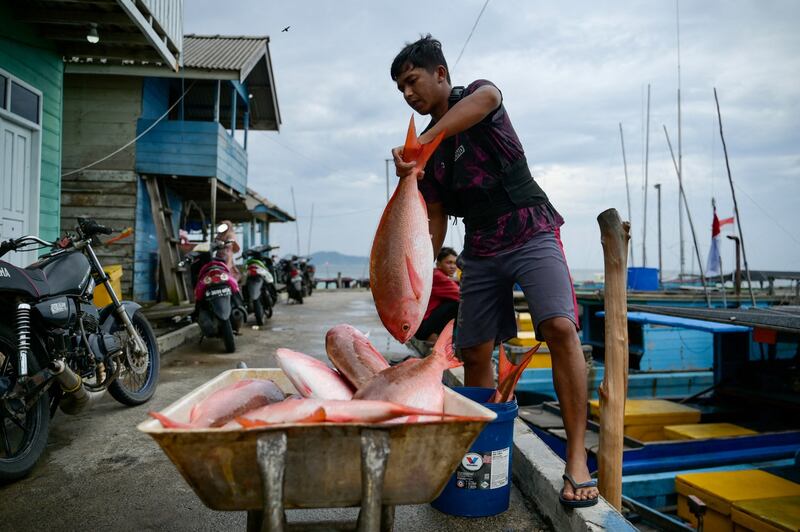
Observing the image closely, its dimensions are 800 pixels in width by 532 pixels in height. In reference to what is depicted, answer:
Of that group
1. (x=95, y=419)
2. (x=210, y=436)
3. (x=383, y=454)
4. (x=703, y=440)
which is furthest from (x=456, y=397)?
(x=703, y=440)

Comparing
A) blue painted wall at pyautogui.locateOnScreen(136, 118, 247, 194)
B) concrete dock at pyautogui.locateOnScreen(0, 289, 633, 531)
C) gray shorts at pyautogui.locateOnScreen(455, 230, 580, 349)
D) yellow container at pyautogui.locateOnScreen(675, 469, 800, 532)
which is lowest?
yellow container at pyautogui.locateOnScreen(675, 469, 800, 532)

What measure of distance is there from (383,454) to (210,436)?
417 millimetres

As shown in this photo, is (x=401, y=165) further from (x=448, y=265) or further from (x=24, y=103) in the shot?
(x=24, y=103)

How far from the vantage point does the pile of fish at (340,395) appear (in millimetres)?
1290

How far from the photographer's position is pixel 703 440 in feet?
16.3

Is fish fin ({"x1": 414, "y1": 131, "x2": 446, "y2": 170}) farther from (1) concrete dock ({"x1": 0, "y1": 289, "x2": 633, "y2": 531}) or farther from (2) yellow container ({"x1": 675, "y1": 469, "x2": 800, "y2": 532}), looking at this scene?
(2) yellow container ({"x1": 675, "y1": 469, "x2": 800, "y2": 532})

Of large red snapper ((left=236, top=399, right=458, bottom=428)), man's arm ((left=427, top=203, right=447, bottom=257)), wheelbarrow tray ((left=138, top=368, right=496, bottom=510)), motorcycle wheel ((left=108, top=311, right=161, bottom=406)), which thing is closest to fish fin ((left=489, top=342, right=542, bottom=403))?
man's arm ((left=427, top=203, right=447, bottom=257))

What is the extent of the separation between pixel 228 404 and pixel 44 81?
7356mm

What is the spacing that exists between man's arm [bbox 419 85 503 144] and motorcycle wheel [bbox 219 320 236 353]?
5.24 metres

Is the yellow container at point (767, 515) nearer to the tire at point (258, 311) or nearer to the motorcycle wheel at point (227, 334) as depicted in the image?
the motorcycle wheel at point (227, 334)

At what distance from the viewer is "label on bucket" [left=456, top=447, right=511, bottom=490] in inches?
94.7

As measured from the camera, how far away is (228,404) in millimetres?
1447

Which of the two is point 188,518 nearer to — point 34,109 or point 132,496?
point 132,496

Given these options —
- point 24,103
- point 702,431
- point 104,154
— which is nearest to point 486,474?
point 702,431
